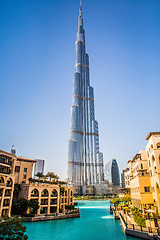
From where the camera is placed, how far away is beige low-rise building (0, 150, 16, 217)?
163 ft

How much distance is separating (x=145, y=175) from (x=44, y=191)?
37653 mm

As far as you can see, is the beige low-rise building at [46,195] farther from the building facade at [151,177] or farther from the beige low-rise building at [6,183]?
the building facade at [151,177]

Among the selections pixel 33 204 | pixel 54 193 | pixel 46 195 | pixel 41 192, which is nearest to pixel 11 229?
pixel 33 204

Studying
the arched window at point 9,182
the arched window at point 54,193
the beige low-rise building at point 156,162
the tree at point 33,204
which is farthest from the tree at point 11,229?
the arched window at point 54,193

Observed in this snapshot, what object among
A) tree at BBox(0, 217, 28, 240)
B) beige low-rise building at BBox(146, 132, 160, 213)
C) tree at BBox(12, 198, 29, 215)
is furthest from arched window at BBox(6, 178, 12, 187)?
beige low-rise building at BBox(146, 132, 160, 213)

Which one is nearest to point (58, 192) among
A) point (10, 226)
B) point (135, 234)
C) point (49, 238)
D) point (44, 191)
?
point (44, 191)

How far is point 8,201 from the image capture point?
52.7m

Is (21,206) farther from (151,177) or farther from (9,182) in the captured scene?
(151,177)

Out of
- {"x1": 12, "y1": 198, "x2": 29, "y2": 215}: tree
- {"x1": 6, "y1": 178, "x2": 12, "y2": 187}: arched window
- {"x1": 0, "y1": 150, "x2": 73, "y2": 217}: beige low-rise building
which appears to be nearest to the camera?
{"x1": 0, "y1": 150, "x2": 73, "y2": 217}: beige low-rise building

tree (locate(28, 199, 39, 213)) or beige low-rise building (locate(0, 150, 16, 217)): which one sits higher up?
beige low-rise building (locate(0, 150, 16, 217))

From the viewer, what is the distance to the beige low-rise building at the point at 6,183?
49562mm

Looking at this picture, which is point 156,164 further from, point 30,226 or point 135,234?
point 30,226

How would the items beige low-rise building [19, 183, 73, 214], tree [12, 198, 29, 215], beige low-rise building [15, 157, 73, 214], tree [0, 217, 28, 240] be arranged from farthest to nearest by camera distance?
1. beige low-rise building [15, 157, 73, 214]
2. beige low-rise building [19, 183, 73, 214]
3. tree [12, 198, 29, 215]
4. tree [0, 217, 28, 240]

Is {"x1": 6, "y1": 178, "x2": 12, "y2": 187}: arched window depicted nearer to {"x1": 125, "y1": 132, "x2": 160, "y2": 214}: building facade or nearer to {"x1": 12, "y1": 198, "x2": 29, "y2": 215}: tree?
{"x1": 12, "y1": 198, "x2": 29, "y2": 215}: tree
